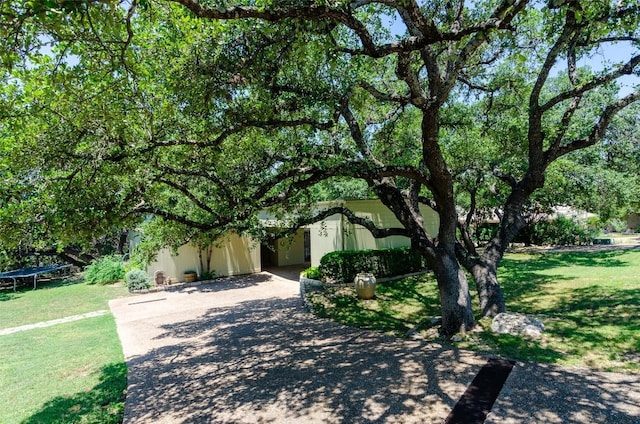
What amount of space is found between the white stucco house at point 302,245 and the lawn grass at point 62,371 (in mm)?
4377

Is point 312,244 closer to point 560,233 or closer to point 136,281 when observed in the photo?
point 136,281

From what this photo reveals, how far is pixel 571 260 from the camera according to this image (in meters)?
16.6

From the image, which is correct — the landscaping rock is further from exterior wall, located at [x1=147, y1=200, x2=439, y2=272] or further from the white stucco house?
exterior wall, located at [x1=147, y1=200, x2=439, y2=272]

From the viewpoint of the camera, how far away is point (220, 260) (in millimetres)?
18531

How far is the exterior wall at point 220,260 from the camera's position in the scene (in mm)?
17062

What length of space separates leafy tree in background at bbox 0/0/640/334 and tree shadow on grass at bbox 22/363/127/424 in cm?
275

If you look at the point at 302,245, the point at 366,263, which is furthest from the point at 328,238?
the point at 302,245

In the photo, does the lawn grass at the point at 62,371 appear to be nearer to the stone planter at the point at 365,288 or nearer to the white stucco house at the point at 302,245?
the white stucco house at the point at 302,245

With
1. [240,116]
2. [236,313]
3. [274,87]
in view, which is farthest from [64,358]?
[274,87]

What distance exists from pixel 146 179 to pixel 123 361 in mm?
4257

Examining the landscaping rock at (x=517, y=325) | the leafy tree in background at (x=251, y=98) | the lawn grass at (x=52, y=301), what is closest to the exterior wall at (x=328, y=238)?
the leafy tree in background at (x=251, y=98)

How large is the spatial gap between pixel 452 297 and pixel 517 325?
50.9 inches

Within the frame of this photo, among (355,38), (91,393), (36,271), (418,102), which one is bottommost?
(91,393)

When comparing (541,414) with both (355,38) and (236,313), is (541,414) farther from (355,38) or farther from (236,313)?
(236,313)
